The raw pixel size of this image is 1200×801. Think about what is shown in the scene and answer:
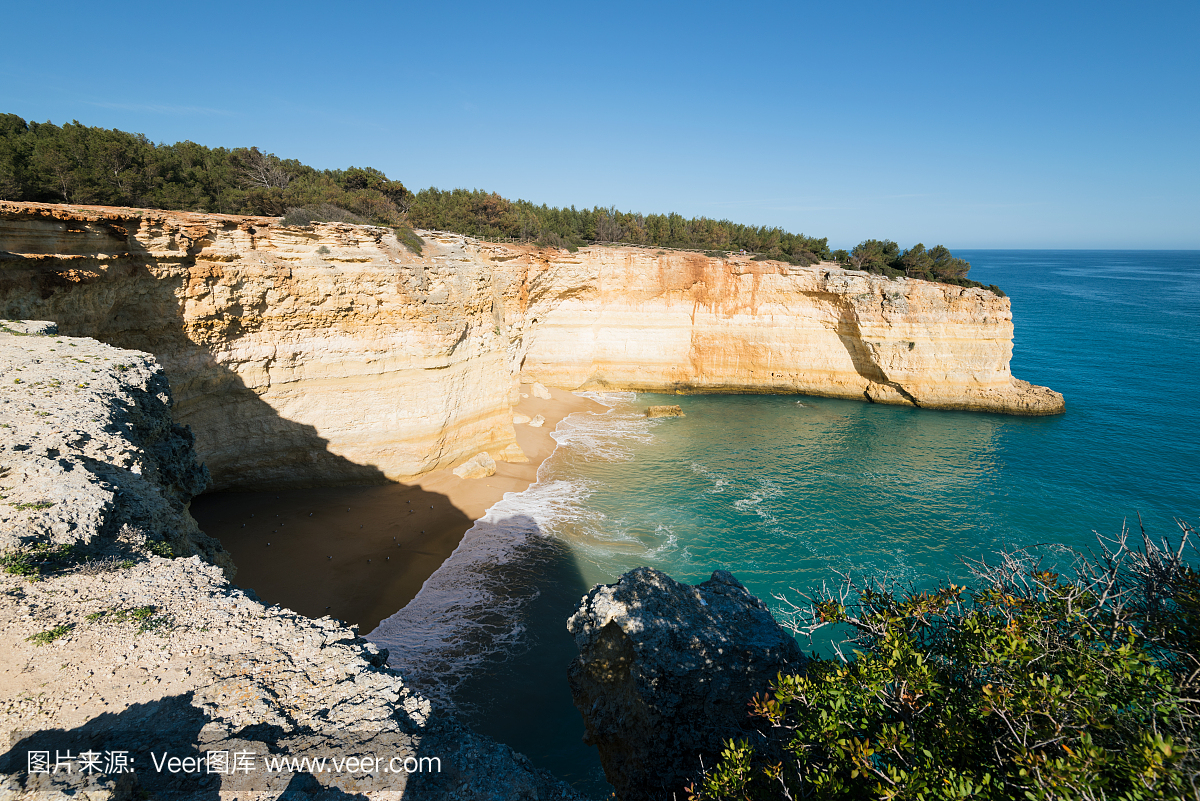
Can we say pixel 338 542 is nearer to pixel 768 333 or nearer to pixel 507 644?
pixel 507 644

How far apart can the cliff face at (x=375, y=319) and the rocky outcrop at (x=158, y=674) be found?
765 cm

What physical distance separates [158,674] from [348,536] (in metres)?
10.4

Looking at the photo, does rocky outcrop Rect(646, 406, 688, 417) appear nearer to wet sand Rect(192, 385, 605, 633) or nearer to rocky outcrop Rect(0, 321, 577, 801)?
wet sand Rect(192, 385, 605, 633)

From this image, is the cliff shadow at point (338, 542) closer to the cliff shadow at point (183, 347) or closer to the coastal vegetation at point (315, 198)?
the cliff shadow at point (183, 347)

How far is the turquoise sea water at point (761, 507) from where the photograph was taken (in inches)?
430

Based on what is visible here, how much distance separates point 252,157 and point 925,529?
3373 cm

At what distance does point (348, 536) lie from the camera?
14297 mm

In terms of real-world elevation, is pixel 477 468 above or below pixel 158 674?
below

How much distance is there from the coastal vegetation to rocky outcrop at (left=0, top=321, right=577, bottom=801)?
1249 cm

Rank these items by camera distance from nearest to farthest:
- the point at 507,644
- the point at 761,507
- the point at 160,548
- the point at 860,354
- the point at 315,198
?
the point at 160,548 < the point at 507,644 < the point at 761,507 < the point at 315,198 < the point at 860,354

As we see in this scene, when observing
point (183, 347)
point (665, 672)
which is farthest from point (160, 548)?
point (183, 347)

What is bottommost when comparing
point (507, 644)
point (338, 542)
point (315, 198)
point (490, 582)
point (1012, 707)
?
point (507, 644)

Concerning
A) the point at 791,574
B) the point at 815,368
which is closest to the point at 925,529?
the point at 791,574

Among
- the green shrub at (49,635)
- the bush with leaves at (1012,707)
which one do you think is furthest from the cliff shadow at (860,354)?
the green shrub at (49,635)
